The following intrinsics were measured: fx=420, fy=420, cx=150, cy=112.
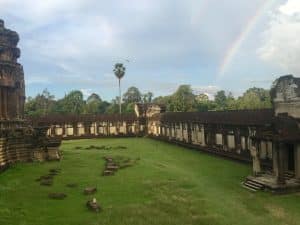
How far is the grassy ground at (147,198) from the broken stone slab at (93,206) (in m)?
0.21

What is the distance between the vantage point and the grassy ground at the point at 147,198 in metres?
14.2

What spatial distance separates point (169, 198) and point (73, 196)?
156 inches

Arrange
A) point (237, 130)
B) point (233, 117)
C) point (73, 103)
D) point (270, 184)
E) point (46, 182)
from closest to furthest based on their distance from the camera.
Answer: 1. point (270, 184)
2. point (46, 182)
3. point (237, 130)
4. point (233, 117)
5. point (73, 103)

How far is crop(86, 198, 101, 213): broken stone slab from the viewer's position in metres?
15.0

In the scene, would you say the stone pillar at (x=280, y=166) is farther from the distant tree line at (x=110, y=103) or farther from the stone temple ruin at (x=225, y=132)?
the distant tree line at (x=110, y=103)

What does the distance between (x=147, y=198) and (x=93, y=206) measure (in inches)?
111

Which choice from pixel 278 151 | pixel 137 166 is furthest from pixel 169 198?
pixel 137 166

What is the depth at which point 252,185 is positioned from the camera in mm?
19344

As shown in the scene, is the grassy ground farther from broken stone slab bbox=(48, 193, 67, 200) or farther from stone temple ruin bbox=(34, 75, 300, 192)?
stone temple ruin bbox=(34, 75, 300, 192)

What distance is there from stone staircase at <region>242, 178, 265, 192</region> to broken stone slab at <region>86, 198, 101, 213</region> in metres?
7.38

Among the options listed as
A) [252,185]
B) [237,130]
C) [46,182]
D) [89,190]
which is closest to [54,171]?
[46,182]

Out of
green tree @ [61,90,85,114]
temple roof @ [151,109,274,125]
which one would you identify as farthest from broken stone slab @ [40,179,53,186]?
green tree @ [61,90,85,114]

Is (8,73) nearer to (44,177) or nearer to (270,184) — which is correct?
(44,177)

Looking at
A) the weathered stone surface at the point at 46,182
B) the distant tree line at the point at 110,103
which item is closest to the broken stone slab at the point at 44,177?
the weathered stone surface at the point at 46,182
